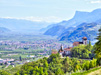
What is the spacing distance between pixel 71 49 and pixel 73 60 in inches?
523

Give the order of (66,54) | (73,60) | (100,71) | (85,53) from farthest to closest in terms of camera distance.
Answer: (66,54) < (85,53) < (73,60) < (100,71)

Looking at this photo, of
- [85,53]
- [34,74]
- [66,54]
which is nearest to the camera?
[34,74]

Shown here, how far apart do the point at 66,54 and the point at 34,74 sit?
2638 cm

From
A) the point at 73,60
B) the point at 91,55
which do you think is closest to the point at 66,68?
the point at 73,60

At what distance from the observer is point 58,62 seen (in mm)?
80625

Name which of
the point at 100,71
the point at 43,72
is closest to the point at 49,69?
the point at 43,72

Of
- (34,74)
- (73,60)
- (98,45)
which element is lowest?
(34,74)

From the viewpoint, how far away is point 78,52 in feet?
290

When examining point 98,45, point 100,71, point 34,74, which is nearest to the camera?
point 100,71

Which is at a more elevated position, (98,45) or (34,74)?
(98,45)

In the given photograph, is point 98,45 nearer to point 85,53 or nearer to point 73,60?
point 73,60

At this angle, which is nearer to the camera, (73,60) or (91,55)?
(73,60)

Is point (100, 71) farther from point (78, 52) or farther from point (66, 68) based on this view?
point (78, 52)

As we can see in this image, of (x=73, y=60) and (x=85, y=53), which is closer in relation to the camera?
(x=73, y=60)
